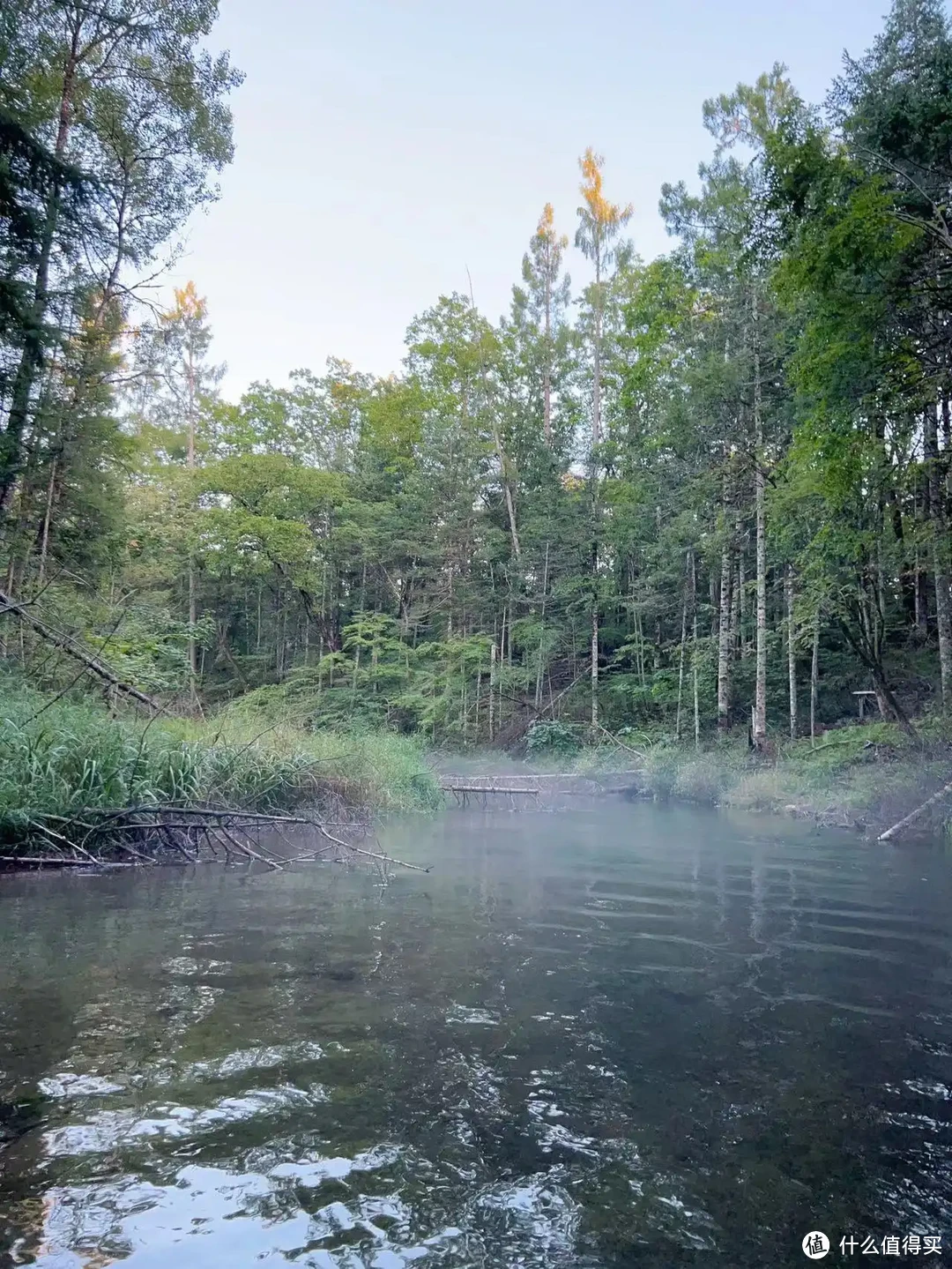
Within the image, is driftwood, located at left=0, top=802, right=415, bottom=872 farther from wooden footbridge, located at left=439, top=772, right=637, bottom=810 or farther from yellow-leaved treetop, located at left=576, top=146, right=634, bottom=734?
yellow-leaved treetop, located at left=576, top=146, right=634, bottom=734

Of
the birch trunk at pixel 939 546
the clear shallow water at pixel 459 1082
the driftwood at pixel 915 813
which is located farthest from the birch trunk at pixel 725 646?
the clear shallow water at pixel 459 1082

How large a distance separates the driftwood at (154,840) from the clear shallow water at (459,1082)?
0.76 m

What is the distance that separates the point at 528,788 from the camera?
16.5 m

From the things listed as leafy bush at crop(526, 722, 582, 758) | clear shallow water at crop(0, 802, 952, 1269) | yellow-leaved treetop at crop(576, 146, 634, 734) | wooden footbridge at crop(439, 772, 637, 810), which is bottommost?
wooden footbridge at crop(439, 772, 637, 810)

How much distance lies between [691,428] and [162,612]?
1378 cm

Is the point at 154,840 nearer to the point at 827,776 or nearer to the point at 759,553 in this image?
the point at 827,776

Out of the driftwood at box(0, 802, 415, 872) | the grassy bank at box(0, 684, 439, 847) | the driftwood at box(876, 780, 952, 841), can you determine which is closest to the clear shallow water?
the driftwood at box(0, 802, 415, 872)

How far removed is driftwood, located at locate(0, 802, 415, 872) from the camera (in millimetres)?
6602

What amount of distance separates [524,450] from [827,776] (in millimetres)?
18272

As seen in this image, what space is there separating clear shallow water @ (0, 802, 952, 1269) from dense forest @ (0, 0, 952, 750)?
240 inches

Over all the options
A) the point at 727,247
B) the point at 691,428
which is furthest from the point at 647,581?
the point at 727,247

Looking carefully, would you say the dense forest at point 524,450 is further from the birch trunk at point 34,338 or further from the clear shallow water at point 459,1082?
the clear shallow water at point 459,1082

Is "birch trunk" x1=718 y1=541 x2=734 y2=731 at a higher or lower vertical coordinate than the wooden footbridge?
higher

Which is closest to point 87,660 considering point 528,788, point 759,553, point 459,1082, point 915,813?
point 459,1082
